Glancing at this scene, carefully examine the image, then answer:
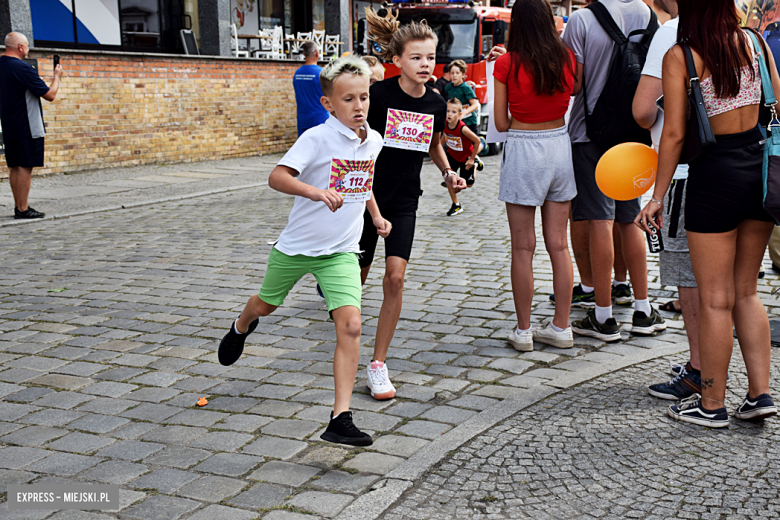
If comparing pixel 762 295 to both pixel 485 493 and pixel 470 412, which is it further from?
pixel 485 493

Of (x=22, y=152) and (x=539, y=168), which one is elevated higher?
(x=539, y=168)

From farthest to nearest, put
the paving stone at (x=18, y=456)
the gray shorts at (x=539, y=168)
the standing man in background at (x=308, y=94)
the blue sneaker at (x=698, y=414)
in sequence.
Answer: the standing man in background at (x=308, y=94) < the gray shorts at (x=539, y=168) < the blue sneaker at (x=698, y=414) < the paving stone at (x=18, y=456)

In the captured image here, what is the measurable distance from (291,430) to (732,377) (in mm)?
2300

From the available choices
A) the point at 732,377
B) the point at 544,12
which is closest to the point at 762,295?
the point at 732,377

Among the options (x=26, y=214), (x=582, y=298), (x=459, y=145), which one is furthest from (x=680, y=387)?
(x=26, y=214)

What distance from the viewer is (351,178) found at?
3820 mm

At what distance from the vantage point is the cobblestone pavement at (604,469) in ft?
9.80

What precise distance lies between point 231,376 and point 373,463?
139cm

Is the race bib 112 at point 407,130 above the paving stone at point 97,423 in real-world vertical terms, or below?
above

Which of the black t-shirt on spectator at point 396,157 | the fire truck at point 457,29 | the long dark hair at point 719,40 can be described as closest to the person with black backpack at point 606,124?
the black t-shirt on spectator at point 396,157

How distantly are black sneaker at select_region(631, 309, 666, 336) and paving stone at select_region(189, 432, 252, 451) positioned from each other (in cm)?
272

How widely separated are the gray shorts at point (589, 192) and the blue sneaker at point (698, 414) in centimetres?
169

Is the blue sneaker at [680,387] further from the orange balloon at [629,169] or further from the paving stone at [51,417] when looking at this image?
the paving stone at [51,417]

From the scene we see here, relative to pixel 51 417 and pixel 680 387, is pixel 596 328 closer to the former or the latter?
pixel 680 387
